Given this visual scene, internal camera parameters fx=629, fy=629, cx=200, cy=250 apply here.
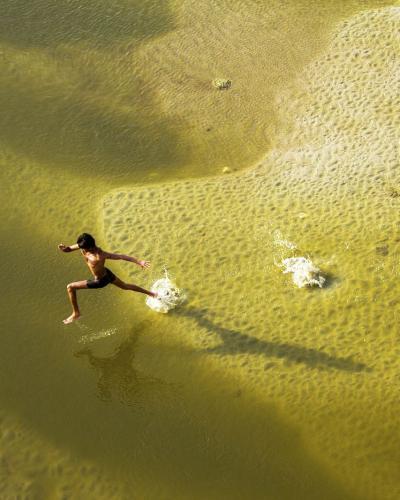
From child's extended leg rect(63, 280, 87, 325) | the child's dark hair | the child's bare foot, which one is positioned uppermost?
the child's dark hair

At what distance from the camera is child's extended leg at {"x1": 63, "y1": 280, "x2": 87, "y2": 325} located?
756 centimetres

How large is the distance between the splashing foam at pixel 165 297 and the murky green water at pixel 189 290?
0.15 metres

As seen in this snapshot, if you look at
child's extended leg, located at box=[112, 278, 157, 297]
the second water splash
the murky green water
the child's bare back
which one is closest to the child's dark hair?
the child's bare back

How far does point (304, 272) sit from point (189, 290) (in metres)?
1.55

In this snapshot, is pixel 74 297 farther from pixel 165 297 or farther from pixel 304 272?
pixel 304 272

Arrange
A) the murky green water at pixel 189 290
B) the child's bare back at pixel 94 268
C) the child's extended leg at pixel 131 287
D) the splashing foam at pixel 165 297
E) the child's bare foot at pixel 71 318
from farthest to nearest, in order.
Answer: the splashing foam at pixel 165 297
the child's bare foot at pixel 71 318
the child's extended leg at pixel 131 287
the child's bare back at pixel 94 268
the murky green water at pixel 189 290

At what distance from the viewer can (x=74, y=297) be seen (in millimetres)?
7699

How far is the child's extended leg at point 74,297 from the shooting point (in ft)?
24.8

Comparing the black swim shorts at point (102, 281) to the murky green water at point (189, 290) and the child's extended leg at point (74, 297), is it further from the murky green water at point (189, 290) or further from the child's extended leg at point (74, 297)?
the murky green water at point (189, 290)

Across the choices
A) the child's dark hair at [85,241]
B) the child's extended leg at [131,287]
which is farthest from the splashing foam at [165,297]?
the child's dark hair at [85,241]

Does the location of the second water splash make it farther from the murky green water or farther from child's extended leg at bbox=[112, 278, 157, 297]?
child's extended leg at bbox=[112, 278, 157, 297]

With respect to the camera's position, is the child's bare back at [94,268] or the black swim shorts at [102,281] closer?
the child's bare back at [94,268]

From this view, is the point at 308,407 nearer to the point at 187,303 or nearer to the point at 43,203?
the point at 187,303

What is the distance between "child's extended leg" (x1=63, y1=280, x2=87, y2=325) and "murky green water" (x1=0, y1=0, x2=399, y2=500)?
16 cm
